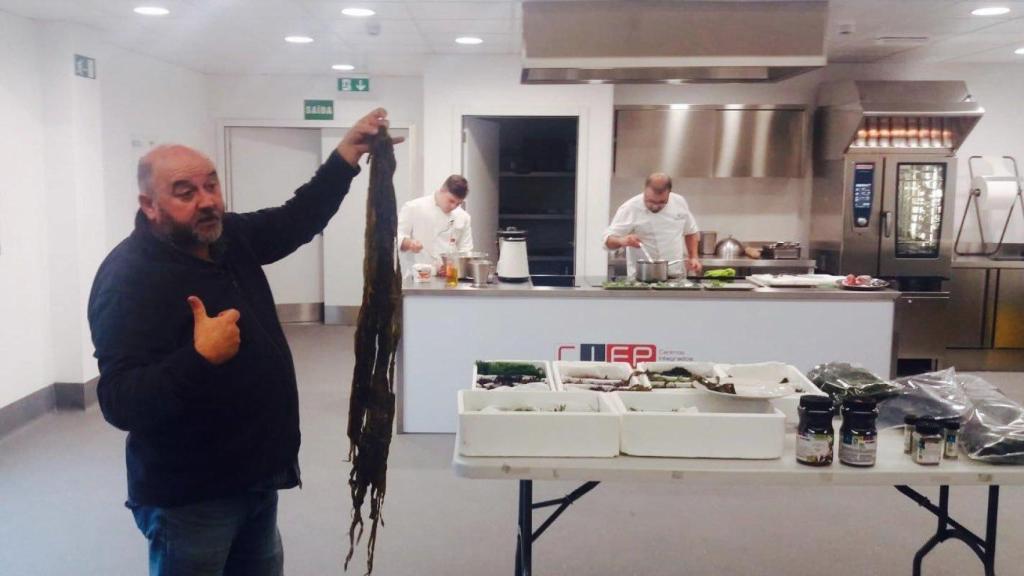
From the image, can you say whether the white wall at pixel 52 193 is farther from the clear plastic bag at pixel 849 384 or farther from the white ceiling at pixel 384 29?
the clear plastic bag at pixel 849 384

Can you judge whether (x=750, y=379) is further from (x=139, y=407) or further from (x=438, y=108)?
(x=438, y=108)

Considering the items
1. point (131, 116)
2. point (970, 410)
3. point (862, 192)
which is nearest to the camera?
point (970, 410)

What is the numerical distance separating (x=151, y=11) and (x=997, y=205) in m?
6.26

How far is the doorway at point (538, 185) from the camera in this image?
767cm

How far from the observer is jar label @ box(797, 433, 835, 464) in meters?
1.94

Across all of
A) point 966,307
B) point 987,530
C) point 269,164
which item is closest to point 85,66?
point 269,164

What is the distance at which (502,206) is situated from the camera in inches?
313

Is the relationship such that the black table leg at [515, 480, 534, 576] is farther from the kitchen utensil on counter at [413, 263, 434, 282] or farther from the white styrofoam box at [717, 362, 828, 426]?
the kitchen utensil on counter at [413, 263, 434, 282]

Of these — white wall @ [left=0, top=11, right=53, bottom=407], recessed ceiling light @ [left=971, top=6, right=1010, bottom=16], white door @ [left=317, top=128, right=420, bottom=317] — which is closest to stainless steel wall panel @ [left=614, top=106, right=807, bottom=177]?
recessed ceiling light @ [left=971, top=6, right=1010, bottom=16]

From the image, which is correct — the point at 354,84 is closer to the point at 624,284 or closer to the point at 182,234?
the point at 624,284

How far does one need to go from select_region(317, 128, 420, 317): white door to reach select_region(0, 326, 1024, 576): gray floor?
385cm

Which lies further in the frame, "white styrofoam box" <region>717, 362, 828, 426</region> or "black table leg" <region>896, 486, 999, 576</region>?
"black table leg" <region>896, 486, 999, 576</region>

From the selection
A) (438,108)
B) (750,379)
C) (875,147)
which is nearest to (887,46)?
(875,147)

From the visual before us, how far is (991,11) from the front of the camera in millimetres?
4680
